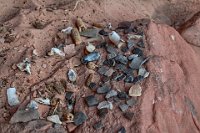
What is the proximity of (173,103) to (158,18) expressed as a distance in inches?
34.8

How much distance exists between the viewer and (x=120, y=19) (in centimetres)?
221

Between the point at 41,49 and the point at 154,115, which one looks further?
the point at 41,49

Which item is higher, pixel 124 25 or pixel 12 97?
pixel 124 25

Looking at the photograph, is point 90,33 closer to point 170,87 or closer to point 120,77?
point 120,77

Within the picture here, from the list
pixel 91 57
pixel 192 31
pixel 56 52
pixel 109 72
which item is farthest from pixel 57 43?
pixel 192 31

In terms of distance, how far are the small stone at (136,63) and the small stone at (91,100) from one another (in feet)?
0.78

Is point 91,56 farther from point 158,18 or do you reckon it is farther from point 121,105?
point 158,18

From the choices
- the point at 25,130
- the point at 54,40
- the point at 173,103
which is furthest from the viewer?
the point at 54,40

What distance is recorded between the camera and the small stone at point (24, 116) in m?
1.54

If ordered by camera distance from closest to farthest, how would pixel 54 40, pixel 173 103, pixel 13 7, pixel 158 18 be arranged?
pixel 173 103
pixel 54 40
pixel 13 7
pixel 158 18

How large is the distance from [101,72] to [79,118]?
248 millimetres

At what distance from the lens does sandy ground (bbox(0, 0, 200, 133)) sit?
1.63m

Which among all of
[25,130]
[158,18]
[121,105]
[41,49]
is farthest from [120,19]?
[25,130]

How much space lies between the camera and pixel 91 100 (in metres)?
1.64
